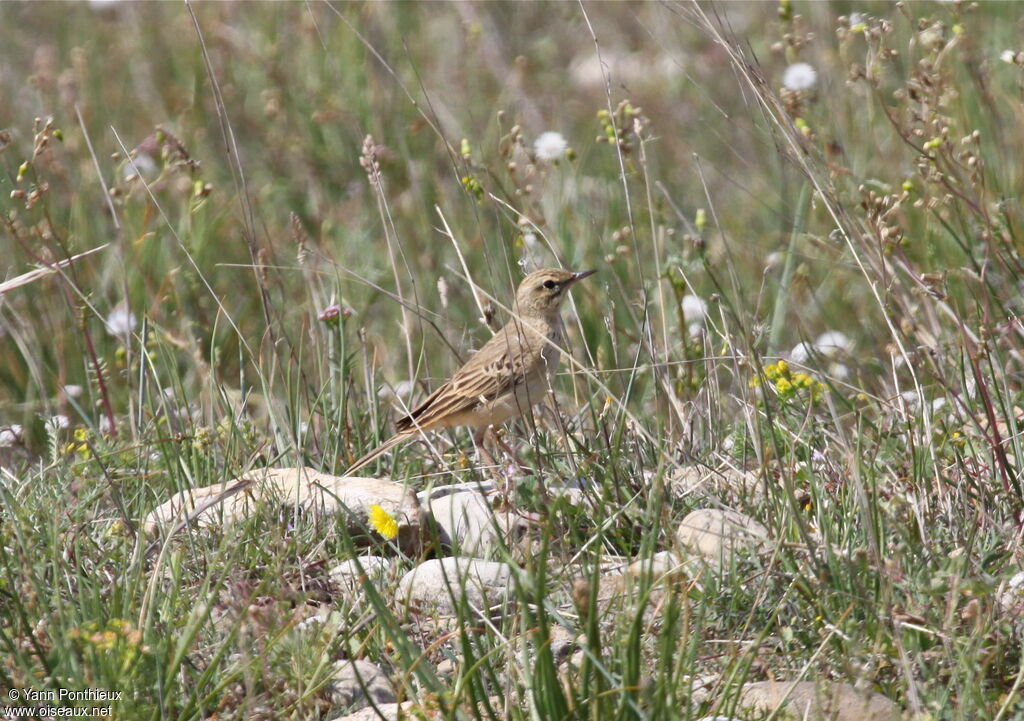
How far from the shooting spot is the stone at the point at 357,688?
3.19 m

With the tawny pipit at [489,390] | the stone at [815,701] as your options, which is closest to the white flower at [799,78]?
the tawny pipit at [489,390]

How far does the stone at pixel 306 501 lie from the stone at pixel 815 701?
116 cm

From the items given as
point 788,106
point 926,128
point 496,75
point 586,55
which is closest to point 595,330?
point 788,106

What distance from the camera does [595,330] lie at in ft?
20.7

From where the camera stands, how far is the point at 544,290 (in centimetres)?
600

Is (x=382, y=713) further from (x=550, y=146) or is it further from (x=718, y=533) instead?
(x=550, y=146)

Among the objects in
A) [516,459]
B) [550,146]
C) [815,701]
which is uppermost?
[550,146]

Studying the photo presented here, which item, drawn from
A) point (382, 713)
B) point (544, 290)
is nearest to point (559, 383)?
point (544, 290)

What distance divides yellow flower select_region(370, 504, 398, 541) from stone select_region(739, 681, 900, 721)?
1131mm

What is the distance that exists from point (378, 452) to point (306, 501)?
537mm

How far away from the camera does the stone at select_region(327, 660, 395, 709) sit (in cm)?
319

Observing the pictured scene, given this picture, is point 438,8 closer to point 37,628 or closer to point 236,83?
point 236,83

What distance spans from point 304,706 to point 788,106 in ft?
8.72

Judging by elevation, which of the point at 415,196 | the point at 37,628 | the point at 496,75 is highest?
the point at 496,75
